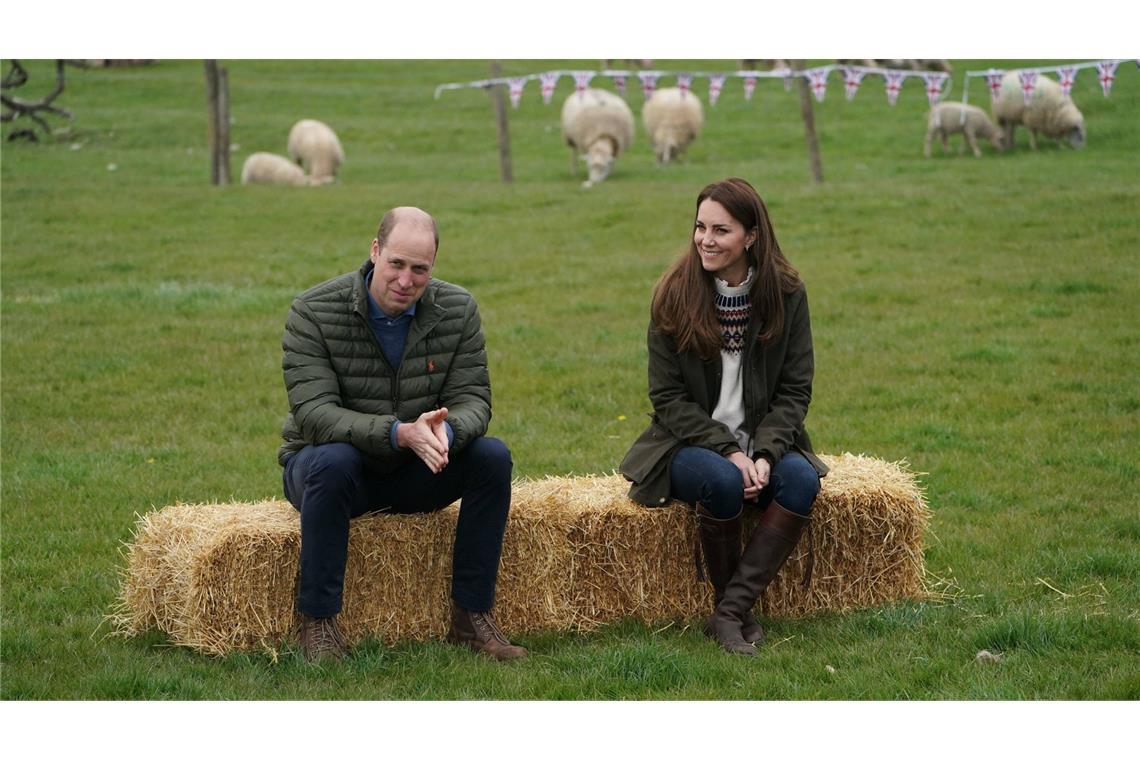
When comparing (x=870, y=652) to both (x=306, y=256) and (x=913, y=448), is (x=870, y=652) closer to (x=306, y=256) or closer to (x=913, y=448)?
(x=913, y=448)

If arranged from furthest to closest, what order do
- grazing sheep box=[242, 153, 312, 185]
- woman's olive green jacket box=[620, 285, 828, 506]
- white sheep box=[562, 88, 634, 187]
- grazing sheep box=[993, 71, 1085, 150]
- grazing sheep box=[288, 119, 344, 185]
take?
grazing sheep box=[288, 119, 344, 185] → grazing sheep box=[242, 153, 312, 185] → white sheep box=[562, 88, 634, 187] → grazing sheep box=[993, 71, 1085, 150] → woman's olive green jacket box=[620, 285, 828, 506]

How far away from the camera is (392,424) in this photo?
17.6 feet

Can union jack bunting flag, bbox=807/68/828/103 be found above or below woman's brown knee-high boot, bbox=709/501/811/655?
above

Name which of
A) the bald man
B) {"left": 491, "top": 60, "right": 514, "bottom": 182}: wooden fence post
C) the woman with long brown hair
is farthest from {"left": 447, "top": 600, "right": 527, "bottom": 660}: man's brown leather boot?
{"left": 491, "top": 60, "right": 514, "bottom": 182}: wooden fence post

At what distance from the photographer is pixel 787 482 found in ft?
18.6

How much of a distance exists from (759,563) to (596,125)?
71.5ft

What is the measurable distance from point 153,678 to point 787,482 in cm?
270

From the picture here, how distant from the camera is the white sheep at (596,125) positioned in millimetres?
26656

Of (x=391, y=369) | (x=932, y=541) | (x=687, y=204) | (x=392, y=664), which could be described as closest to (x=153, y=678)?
(x=392, y=664)

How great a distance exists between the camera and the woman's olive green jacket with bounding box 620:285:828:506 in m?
5.82

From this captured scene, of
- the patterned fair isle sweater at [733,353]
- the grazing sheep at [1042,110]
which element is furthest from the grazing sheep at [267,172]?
the patterned fair isle sweater at [733,353]

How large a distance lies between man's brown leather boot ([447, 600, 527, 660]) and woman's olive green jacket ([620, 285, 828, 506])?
877mm

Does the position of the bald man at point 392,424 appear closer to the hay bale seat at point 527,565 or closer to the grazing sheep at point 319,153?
the hay bale seat at point 527,565

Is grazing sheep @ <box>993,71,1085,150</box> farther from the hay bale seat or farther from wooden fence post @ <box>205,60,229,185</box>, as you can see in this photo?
the hay bale seat
